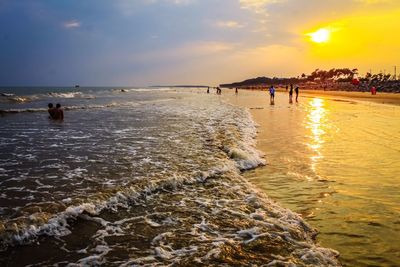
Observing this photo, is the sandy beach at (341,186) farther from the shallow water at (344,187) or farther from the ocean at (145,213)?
the ocean at (145,213)

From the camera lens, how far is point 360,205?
22.2 feet

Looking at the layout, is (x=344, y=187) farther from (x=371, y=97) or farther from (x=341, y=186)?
(x=371, y=97)

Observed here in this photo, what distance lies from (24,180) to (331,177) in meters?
8.18

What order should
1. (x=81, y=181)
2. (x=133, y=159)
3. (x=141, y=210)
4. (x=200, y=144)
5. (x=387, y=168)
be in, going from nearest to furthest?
(x=141, y=210), (x=81, y=181), (x=387, y=168), (x=133, y=159), (x=200, y=144)

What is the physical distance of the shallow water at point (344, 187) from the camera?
5164 mm

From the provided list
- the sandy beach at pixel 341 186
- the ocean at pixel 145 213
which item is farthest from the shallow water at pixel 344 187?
the ocean at pixel 145 213

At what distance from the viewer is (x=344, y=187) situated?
314 inches

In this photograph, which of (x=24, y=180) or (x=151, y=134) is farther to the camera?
(x=151, y=134)

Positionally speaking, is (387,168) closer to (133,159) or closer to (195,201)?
(195,201)

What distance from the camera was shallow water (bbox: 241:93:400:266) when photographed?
16.9 ft

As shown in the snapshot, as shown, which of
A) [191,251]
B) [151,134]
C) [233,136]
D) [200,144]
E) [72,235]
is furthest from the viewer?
[151,134]

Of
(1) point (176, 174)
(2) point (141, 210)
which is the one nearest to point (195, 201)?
(2) point (141, 210)

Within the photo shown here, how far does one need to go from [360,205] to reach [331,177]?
212 cm

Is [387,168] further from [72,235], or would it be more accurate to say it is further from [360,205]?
[72,235]
